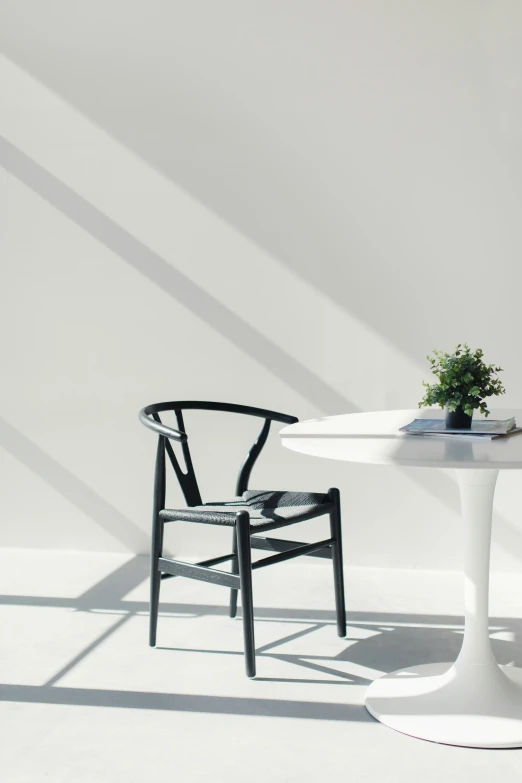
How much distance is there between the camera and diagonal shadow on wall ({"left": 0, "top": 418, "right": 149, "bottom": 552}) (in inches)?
152

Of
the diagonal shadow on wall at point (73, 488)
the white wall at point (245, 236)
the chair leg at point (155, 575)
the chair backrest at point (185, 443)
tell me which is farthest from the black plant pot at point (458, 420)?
the diagonal shadow on wall at point (73, 488)

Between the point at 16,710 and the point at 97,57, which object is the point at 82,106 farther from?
the point at 16,710

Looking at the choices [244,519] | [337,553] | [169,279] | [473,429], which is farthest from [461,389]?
[169,279]

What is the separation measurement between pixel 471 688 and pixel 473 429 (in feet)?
2.23

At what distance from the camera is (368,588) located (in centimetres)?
336

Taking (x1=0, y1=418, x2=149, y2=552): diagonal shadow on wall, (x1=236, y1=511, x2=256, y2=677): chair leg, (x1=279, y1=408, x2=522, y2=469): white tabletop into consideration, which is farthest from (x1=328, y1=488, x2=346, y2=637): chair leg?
(x1=0, y1=418, x2=149, y2=552): diagonal shadow on wall

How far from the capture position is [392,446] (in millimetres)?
1932

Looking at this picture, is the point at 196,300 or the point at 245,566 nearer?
the point at 245,566

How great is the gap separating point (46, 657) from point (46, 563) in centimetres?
119

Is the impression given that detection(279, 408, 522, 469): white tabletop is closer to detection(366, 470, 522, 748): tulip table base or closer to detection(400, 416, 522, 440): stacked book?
detection(400, 416, 522, 440): stacked book

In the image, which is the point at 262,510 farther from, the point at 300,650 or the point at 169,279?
the point at 169,279

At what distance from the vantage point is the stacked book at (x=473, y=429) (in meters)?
2.09

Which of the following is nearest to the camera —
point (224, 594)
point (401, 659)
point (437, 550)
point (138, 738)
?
point (138, 738)

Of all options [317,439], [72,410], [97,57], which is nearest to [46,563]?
[72,410]
